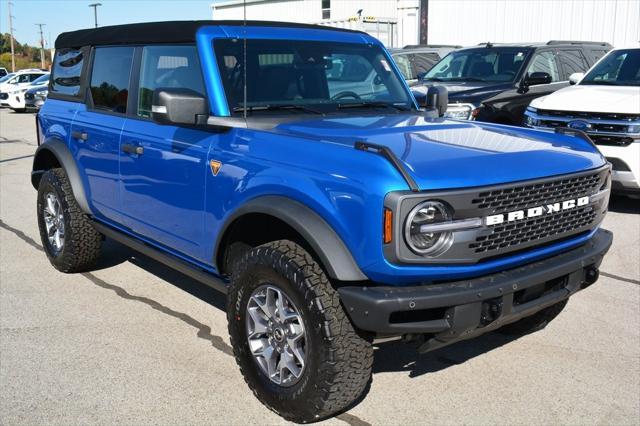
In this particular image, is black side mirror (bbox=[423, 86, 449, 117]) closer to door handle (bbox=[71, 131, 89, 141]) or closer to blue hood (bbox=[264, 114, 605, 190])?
blue hood (bbox=[264, 114, 605, 190])

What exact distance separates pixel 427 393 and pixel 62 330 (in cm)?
244

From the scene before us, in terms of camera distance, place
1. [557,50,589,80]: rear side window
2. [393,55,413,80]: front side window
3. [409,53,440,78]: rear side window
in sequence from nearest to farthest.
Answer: [557,50,589,80]: rear side window < [393,55,413,80]: front side window < [409,53,440,78]: rear side window

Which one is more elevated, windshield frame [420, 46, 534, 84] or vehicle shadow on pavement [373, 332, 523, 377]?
windshield frame [420, 46, 534, 84]

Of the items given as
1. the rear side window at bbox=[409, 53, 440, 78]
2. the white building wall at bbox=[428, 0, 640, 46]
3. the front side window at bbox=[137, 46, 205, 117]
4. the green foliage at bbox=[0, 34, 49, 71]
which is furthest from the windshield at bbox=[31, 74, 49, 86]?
the green foliage at bbox=[0, 34, 49, 71]

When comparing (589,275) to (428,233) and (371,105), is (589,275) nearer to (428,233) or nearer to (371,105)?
(428,233)

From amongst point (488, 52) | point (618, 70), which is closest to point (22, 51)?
point (488, 52)

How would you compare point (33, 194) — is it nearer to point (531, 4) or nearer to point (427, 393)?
point (427, 393)

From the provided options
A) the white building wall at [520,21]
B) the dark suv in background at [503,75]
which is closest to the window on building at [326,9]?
the white building wall at [520,21]

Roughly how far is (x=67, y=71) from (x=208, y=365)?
3048 mm

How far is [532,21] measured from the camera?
1883 centimetres

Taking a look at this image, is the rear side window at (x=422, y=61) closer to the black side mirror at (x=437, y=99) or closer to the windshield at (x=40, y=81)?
the black side mirror at (x=437, y=99)

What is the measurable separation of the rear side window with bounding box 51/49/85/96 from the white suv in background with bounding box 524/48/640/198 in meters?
5.28

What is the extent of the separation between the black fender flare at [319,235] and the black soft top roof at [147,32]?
1.40m

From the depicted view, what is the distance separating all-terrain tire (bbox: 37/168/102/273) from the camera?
525 cm
